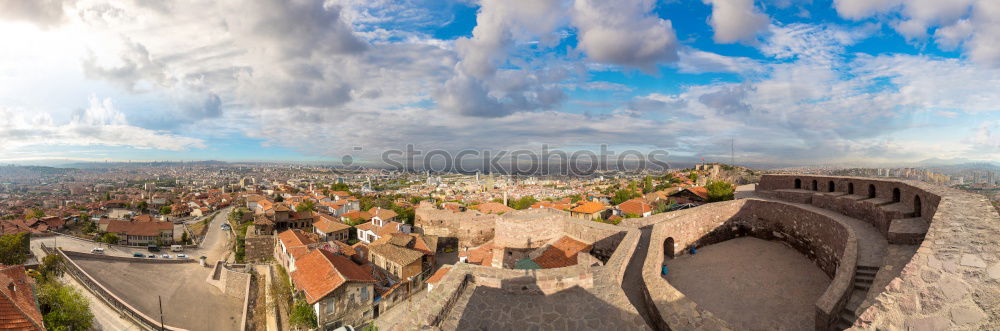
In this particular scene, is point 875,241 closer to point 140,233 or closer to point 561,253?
point 561,253

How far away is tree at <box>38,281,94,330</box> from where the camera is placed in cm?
1402

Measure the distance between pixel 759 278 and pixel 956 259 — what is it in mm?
5755

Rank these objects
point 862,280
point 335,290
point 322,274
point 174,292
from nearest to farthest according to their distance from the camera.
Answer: point 862,280
point 335,290
point 322,274
point 174,292

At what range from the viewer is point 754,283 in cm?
791

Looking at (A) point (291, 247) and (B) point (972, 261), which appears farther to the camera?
(A) point (291, 247)

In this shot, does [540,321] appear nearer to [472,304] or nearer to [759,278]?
[472,304]

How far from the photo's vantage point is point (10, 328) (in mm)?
7895

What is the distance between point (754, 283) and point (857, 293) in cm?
240

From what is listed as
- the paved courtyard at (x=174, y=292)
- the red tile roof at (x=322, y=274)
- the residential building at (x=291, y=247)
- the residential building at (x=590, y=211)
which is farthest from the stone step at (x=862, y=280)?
the paved courtyard at (x=174, y=292)

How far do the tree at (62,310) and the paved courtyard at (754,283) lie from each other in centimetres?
2206

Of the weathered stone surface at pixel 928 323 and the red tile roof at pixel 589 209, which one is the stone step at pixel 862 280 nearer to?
the weathered stone surface at pixel 928 323

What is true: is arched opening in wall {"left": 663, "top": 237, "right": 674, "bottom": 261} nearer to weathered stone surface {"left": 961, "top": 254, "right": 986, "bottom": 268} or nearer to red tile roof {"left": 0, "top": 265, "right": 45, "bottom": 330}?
weathered stone surface {"left": 961, "top": 254, "right": 986, "bottom": 268}

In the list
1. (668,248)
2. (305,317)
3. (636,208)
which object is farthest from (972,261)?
(636,208)

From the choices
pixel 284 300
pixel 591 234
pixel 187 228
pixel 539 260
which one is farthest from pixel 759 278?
pixel 187 228
